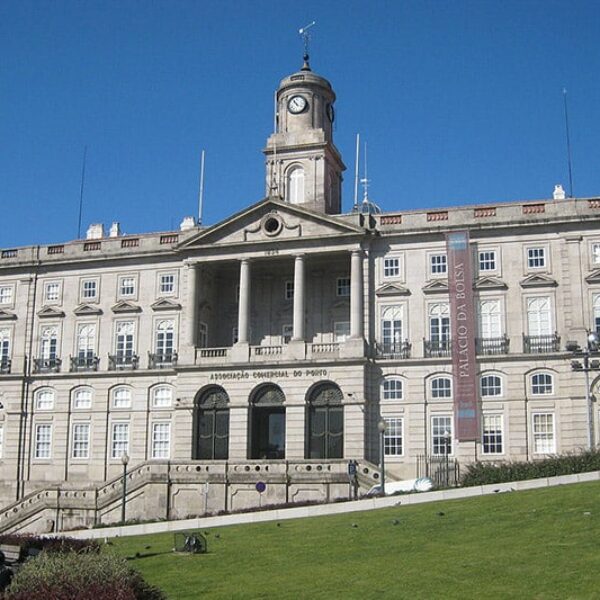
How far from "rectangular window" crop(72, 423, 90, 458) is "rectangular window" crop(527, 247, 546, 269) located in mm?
29881

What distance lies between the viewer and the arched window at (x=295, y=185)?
64875 millimetres

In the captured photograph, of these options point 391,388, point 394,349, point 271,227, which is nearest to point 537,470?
point 391,388

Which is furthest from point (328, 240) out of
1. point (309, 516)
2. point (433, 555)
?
point (433, 555)

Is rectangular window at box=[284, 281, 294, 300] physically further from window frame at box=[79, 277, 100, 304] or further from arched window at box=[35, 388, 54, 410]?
arched window at box=[35, 388, 54, 410]

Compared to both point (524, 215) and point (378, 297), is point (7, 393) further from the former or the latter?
point (524, 215)

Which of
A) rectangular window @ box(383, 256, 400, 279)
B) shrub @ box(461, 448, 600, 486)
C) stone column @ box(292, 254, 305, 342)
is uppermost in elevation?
rectangular window @ box(383, 256, 400, 279)

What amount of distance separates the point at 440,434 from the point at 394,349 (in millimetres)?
5725

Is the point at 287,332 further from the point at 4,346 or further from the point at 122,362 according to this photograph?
the point at 4,346

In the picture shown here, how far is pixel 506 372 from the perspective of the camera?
55.8m

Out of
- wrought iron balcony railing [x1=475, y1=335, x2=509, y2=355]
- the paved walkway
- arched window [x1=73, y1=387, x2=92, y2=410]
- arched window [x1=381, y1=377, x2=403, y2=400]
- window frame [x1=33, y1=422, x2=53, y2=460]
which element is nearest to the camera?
the paved walkway

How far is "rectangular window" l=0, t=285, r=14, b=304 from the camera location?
67.8 metres

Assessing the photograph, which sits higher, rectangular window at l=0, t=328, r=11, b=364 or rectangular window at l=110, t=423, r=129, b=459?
rectangular window at l=0, t=328, r=11, b=364

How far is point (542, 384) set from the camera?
55.2 metres

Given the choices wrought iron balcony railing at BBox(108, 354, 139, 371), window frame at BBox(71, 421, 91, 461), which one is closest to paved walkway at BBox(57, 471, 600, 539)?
window frame at BBox(71, 421, 91, 461)
